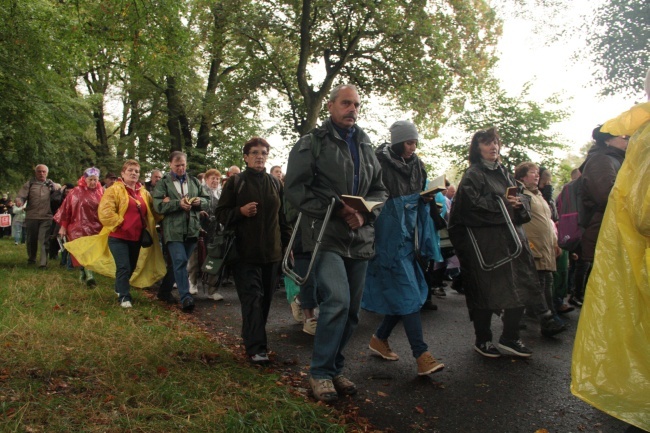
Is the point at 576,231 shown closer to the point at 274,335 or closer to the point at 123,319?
the point at 274,335

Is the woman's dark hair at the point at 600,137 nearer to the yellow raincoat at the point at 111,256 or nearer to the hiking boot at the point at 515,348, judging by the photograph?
the hiking boot at the point at 515,348

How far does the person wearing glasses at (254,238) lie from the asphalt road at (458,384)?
398mm

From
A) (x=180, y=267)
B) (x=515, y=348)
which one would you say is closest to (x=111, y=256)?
(x=180, y=267)

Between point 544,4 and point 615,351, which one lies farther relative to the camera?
point 544,4

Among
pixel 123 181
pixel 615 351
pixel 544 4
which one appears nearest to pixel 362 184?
pixel 615 351

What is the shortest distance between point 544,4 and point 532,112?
4.91 m

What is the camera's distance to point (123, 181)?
720 cm

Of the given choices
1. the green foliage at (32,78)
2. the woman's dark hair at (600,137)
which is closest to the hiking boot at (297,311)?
the woman's dark hair at (600,137)

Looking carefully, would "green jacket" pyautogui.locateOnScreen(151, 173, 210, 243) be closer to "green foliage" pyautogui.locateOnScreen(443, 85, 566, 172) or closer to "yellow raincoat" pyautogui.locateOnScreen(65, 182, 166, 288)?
"yellow raincoat" pyautogui.locateOnScreen(65, 182, 166, 288)

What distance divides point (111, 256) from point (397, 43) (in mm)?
15878

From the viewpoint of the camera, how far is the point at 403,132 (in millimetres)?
4867

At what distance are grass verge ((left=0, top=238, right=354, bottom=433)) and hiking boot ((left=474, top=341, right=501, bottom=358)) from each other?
6.60ft

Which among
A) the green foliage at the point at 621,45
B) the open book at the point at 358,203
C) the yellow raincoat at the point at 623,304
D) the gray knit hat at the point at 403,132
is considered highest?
the green foliage at the point at 621,45

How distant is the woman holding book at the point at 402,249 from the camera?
4.48 m
